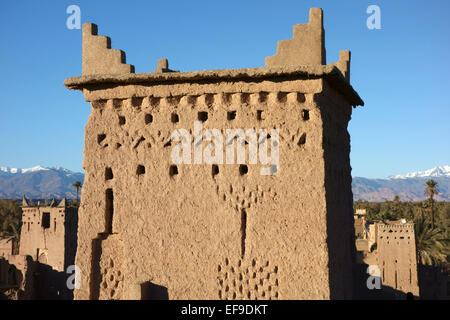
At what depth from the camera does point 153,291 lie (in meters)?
8.05

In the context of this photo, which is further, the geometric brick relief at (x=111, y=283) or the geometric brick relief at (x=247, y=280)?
the geometric brick relief at (x=111, y=283)

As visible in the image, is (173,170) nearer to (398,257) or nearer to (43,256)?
(398,257)

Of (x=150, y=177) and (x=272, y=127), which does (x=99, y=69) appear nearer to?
(x=150, y=177)

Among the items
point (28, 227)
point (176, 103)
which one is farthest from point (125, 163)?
point (28, 227)

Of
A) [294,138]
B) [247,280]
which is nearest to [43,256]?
[247,280]

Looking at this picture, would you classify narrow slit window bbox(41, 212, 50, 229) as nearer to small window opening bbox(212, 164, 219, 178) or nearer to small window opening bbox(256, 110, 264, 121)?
small window opening bbox(212, 164, 219, 178)

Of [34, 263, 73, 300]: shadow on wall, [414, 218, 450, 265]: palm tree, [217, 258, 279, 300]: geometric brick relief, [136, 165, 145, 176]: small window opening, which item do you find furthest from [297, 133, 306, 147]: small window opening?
[34, 263, 73, 300]: shadow on wall

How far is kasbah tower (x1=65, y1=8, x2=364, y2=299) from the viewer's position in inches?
298

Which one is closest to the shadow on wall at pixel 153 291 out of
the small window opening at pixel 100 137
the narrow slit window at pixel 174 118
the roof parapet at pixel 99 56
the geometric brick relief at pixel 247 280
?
the geometric brick relief at pixel 247 280

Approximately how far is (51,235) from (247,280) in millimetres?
22841

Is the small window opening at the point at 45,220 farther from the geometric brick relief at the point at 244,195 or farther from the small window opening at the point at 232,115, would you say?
the small window opening at the point at 232,115

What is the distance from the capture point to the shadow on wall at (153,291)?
793 cm

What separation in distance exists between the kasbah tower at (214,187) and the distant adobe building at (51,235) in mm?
20253
